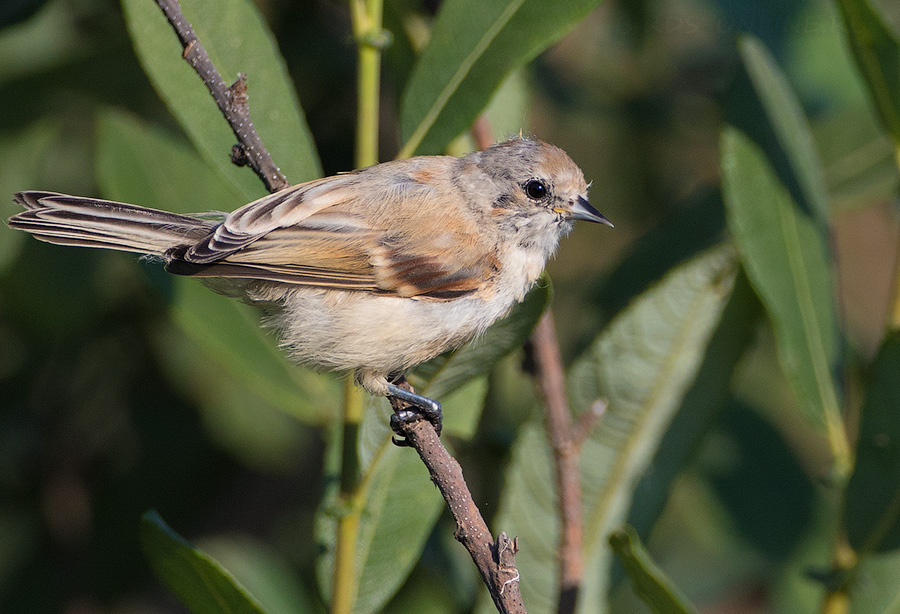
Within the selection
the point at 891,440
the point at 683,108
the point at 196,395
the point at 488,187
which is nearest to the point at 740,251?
the point at 891,440

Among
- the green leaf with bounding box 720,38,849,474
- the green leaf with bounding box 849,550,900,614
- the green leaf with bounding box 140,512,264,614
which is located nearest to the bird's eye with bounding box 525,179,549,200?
the green leaf with bounding box 720,38,849,474

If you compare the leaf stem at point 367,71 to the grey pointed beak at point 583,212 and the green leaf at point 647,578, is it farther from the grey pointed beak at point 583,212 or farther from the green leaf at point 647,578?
the green leaf at point 647,578

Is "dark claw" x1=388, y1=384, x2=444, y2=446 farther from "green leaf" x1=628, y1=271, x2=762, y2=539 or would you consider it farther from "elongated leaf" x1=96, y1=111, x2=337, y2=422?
"green leaf" x1=628, y1=271, x2=762, y2=539

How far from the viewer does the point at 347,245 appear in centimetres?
272

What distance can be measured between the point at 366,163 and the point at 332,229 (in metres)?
0.32

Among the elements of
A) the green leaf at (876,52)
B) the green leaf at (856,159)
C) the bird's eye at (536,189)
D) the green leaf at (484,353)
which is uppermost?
the green leaf at (856,159)

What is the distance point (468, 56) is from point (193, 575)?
1.45 m

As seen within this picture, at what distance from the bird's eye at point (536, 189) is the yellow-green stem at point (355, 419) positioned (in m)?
0.68

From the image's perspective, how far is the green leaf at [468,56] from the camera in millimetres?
2410

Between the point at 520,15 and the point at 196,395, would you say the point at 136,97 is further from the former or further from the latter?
the point at 520,15

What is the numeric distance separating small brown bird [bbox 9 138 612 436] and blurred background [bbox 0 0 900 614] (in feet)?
1.17

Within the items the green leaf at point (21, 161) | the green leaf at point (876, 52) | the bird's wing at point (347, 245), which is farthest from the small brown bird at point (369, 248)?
the green leaf at point (21, 161)

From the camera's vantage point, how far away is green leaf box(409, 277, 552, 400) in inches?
90.7

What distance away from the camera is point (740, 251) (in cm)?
263
